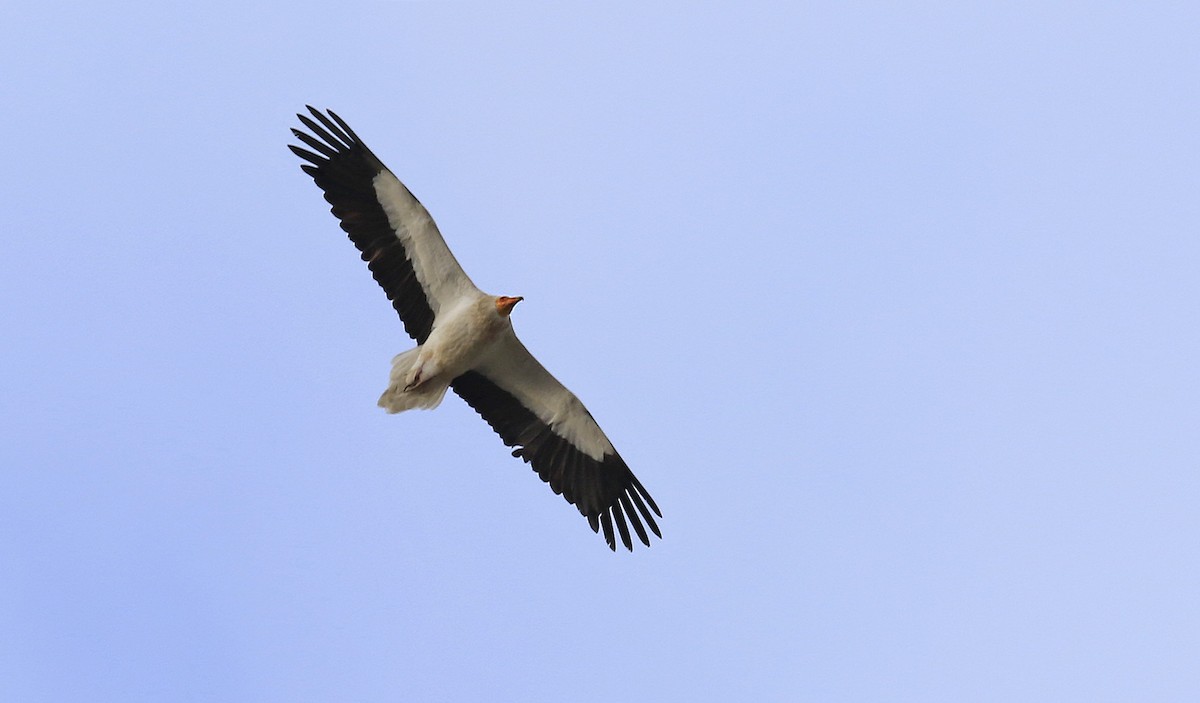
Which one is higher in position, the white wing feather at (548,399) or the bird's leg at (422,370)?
the white wing feather at (548,399)

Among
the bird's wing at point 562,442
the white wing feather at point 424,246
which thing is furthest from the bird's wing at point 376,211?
the bird's wing at point 562,442

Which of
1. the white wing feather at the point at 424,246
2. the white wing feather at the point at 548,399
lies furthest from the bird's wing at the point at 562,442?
the white wing feather at the point at 424,246

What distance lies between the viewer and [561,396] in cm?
1747

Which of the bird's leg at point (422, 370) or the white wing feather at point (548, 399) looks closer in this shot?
the bird's leg at point (422, 370)

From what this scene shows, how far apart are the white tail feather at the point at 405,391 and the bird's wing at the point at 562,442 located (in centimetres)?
48

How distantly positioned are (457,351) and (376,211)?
5.29ft

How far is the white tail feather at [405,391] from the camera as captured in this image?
55.6 ft

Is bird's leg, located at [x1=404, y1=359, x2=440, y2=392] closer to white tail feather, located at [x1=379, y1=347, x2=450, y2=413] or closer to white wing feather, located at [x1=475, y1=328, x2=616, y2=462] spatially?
white tail feather, located at [x1=379, y1=347, x2=450, y2=413]

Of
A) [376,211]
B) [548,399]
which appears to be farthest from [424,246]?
[548,399]

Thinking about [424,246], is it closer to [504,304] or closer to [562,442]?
[504,304]

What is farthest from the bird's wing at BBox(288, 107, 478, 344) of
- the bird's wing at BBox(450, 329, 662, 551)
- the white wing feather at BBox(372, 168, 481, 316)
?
the bird's wing at BBox(450, 329, 662, 551)

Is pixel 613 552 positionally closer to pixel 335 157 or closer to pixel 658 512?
pixel 658 512

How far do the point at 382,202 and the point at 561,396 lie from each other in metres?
2.69

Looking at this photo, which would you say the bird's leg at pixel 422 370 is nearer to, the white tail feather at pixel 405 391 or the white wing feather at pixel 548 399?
the white tail feather at pixel 405 391
